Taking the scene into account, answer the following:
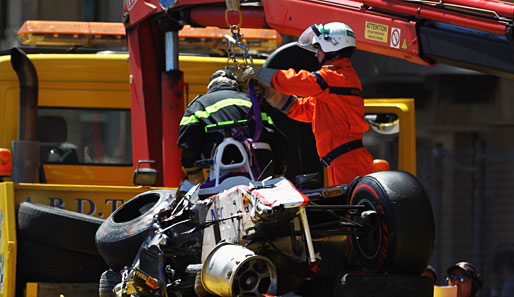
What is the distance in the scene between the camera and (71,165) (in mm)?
10859

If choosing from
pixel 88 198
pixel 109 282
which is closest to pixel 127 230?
pixel 109 282

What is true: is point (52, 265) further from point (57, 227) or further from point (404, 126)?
point (404, 126)

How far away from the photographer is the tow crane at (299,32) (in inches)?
278

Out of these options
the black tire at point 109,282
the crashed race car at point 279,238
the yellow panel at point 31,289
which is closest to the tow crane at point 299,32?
the crashed race car at point 279,238

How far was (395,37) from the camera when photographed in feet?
26.2

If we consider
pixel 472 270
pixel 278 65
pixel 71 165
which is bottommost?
pixel 472 270

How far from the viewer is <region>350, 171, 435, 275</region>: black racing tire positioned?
237 inches

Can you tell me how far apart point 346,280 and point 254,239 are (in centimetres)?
67

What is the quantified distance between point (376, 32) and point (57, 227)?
10.1 ft

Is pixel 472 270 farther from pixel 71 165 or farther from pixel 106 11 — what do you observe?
pixel 106 11

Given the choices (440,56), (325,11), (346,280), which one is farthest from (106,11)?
(346,280)

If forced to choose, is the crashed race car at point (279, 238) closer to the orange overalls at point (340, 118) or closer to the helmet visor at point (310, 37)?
the orange overalls at point (340, 118)

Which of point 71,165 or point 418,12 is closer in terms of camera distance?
point 418,12

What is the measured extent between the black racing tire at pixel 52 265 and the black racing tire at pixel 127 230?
75 cm
